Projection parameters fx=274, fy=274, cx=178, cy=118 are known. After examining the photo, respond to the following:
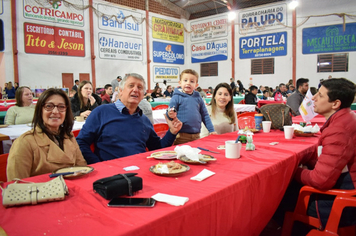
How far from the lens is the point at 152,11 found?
665 inches

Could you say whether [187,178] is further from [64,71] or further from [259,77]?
[259,77]

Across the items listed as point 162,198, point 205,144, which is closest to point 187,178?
point 162,198

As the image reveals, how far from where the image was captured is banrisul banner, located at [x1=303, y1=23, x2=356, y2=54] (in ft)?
43.6

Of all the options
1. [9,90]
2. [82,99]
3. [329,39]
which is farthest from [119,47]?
[82,99]

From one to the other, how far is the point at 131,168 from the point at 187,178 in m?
0.38

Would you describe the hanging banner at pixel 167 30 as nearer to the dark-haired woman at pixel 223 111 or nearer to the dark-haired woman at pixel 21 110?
the dark-haired woman at pixel 21 110

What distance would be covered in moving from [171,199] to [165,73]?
1723 cm

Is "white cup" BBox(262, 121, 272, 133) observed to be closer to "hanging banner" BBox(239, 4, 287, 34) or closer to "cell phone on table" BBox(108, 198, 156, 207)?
"cell phone on table" BBox(108, 198, 156, 207)

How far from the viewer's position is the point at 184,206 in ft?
3.62

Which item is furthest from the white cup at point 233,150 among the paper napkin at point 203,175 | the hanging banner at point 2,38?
the hanging banner at point 2,38

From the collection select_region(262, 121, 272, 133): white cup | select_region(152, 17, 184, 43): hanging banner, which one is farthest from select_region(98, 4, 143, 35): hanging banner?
select_region(262, 121, 272, 133): white cup

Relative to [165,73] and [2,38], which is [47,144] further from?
[165,73]

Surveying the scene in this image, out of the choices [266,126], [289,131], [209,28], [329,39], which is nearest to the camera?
[289,131]

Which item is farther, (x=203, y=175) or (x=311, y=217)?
(x=311, y=217)
